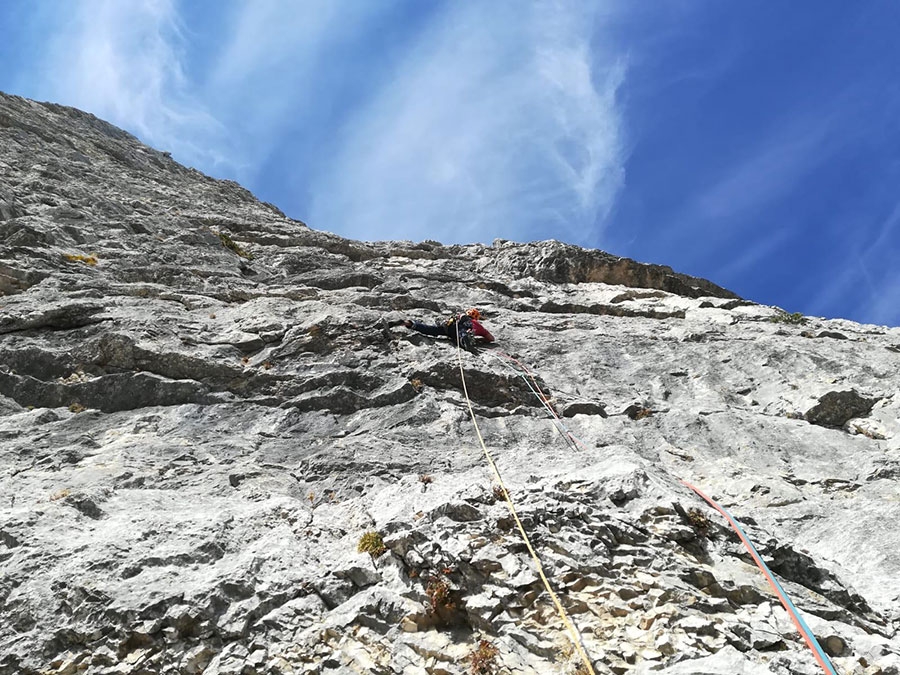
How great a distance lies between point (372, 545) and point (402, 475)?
162 cm

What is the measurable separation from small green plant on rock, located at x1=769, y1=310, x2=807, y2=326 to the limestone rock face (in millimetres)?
256

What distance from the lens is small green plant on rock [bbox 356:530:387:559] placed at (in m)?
6.55

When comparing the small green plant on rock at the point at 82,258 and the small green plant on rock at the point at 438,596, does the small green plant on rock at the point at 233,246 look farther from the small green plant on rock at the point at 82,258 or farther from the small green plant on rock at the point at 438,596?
the small green plant on rock at the point at 438,596

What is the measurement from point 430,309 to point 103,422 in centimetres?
847

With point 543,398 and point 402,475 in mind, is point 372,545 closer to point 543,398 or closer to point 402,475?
point 402,475

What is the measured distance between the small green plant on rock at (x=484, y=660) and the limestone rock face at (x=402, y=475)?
0.02 metres

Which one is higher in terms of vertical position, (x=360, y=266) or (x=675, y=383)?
(x=360, y=266)

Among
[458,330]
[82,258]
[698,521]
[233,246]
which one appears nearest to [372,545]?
[698,521]

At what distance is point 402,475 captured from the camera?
820 cm

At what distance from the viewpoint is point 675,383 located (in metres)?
12.1

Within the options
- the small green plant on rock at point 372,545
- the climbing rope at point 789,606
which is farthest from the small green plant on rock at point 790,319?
the small green plant on rock at point 372,545

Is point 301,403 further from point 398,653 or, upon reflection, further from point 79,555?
point 398,653

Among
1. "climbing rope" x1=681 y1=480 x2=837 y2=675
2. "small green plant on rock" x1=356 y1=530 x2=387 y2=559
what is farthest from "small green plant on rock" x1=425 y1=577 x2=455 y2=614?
"climbing rope" x1=681 y1=480 x2=837 y2=675

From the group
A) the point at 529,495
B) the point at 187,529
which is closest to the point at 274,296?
the point at 187,529
